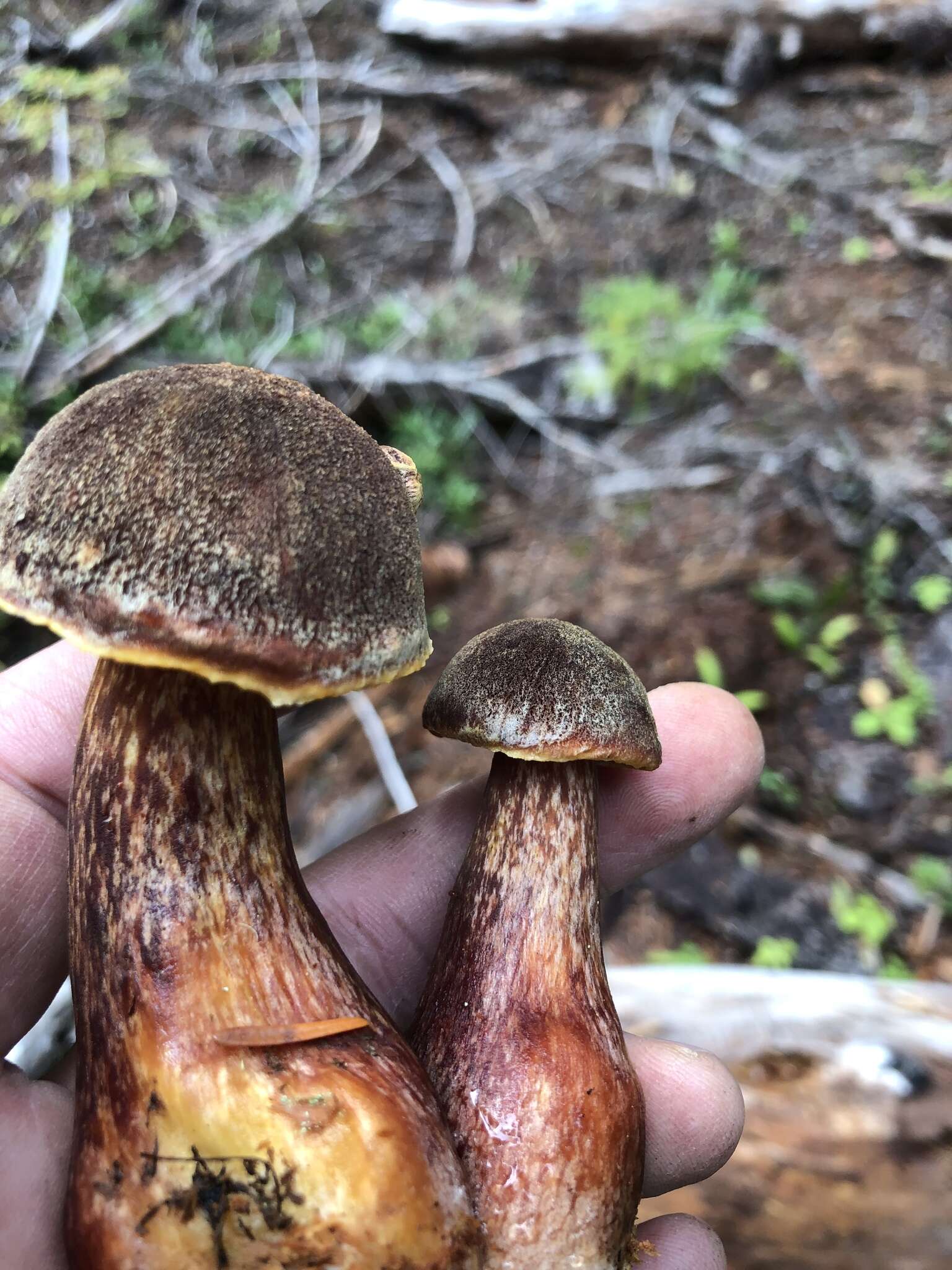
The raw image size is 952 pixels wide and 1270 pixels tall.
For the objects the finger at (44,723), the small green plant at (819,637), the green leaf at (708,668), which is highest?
the finger at (44,723)

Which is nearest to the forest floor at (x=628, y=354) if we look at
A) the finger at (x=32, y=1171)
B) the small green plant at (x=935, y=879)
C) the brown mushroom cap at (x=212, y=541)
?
the small green plant at (x=935, y=879)

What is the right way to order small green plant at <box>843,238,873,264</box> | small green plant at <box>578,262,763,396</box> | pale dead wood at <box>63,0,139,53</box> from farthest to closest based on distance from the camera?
pale dead wood at <box>63,0,139,53</box> < small green plant at <box>843,238,873,264</box> < small green plant at <box>578,262,763,396</box>

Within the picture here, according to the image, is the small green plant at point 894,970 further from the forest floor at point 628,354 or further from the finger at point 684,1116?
the finger at point 684,1116

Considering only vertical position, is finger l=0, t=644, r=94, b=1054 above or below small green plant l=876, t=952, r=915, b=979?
above

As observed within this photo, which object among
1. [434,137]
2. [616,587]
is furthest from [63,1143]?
[434,137]

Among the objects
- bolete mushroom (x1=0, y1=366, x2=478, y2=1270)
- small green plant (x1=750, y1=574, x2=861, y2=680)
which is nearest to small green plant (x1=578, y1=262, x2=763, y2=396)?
small green plant (x1=750, y1=574, x2=861, y2=680)

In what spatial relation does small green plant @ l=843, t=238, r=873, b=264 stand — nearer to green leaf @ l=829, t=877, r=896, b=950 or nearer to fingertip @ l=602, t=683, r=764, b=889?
green leaf @ l=829, t=877, r=896, b=950
